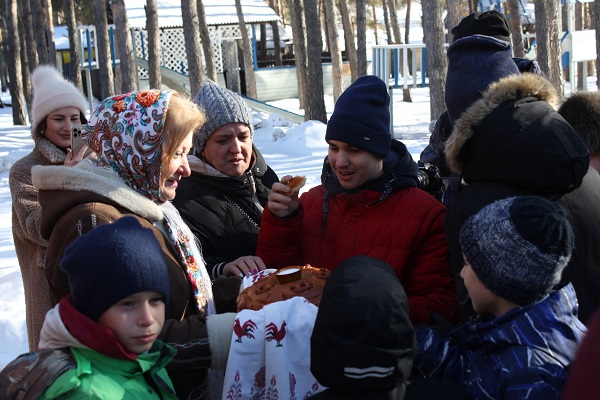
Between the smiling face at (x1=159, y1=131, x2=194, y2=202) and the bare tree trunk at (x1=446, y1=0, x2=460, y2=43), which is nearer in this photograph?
the smiling face at (x1=159, y1=131, x2=194, y2=202)

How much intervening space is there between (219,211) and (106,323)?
4.56ft

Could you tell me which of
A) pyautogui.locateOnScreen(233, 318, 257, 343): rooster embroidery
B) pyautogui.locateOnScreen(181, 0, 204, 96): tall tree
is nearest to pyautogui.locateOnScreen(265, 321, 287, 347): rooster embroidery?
pyautogui.locateOnScreen(233, 318, 257, 343): rooster embroidery

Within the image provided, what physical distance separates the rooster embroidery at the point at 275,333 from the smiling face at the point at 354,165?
810 mm

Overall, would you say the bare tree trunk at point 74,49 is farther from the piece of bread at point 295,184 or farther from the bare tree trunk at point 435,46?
the piece of bread at point 295,184

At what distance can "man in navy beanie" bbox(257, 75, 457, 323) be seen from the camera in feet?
8.80

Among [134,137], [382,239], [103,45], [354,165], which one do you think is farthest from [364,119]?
[103,45]

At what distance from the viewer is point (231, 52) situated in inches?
1112

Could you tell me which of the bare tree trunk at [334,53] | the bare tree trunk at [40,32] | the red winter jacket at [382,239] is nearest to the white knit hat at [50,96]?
the red winter jacket at [382,239]

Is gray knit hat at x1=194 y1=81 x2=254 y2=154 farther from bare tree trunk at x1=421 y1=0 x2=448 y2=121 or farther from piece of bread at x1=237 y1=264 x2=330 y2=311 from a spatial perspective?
bare tree trunk at x1=421 y1=0 x2=448 y2=121

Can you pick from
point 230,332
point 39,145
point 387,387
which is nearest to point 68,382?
point 230,332

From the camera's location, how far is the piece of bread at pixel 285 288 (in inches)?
95.0

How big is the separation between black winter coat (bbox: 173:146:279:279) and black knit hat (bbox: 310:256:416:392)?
1411mm

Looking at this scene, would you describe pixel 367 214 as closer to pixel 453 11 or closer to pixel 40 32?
pixel 453 11

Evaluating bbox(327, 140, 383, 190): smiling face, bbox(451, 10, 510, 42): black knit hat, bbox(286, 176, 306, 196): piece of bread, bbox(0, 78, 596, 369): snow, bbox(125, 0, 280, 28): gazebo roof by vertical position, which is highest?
bbox(125, 0, 280, 28): gazebo roof
